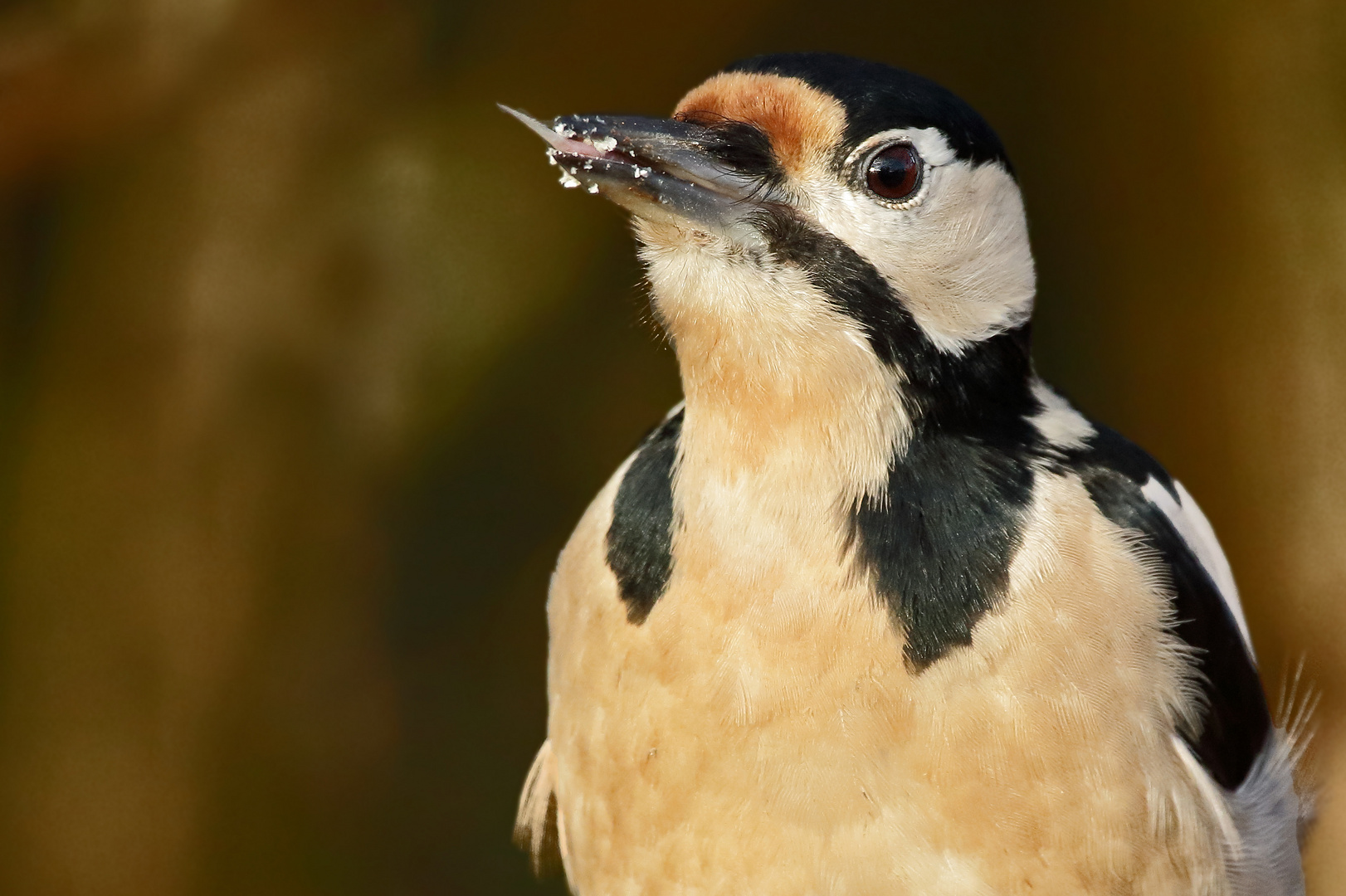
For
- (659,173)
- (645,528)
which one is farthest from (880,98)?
(645,528)

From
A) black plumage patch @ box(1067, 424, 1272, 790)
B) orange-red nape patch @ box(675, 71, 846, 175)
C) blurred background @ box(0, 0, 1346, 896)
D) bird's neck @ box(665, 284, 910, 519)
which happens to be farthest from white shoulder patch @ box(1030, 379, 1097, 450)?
blurred background @ box(0, 0, 1346, 896)

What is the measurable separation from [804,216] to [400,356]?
54.3 inches

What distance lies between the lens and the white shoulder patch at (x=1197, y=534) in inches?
55.8

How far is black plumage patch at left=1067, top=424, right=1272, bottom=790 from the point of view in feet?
4.34

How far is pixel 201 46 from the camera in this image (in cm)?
217

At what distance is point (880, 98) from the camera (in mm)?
1236

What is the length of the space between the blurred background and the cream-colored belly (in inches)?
34.3

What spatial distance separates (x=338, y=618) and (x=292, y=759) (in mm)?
260

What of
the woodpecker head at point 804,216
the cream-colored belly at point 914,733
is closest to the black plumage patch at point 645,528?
the cream-colored belly at point 914,733

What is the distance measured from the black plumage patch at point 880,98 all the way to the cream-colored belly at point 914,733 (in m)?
0.33

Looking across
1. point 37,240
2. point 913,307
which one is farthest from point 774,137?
point 37,240

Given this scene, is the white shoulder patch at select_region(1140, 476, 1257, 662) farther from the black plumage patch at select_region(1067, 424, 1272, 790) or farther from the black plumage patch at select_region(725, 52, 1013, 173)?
the black plumage patch at select_region(725, 52, 1013, 173)

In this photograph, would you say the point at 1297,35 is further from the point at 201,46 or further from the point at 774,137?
the point at 201,46

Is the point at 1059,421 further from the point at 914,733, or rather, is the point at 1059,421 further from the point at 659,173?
the point at 659,173
